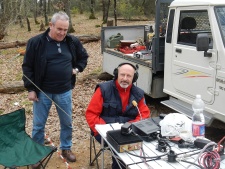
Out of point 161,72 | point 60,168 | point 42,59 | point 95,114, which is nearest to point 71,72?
point 42,59

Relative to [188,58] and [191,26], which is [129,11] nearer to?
[191,26]

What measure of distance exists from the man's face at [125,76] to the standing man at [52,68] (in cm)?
79

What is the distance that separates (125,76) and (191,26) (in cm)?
217

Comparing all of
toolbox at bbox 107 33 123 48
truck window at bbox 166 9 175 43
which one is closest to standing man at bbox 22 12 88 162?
truck window at bbox 166 9 175 43

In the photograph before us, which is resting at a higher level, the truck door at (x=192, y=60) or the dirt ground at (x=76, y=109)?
the truck door at (x=192, y=60)

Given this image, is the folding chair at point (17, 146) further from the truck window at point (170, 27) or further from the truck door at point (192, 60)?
the truck window at point (170, 27)

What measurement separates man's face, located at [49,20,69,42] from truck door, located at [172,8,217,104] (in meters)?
1.96

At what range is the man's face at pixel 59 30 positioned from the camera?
10.8ft

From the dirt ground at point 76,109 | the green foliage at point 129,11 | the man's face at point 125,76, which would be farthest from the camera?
the green foliage at point 129,11

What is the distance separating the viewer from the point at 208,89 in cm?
425

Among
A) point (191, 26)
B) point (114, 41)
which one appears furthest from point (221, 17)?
point (114, 41)

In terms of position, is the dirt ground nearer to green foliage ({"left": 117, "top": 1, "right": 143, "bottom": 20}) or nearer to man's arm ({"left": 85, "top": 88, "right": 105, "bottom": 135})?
man's arm ({"left": 85, "top": 88, "right": 105, "bottom": 135})

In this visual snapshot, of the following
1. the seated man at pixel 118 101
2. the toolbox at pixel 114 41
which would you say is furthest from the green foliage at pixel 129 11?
the seated man at pixel 118 101

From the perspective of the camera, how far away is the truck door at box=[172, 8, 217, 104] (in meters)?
4.22
